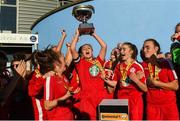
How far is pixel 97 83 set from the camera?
5250 mm

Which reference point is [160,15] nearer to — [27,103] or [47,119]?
[27,103]

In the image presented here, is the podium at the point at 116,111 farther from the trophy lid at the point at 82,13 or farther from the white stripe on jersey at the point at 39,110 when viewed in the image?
the trophy lid at the point at 82,13

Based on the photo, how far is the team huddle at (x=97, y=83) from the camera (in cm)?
377

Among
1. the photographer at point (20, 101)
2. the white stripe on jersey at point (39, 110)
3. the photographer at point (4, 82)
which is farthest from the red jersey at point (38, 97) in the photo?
the photographer at point (20, 101)

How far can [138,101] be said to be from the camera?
4766mm

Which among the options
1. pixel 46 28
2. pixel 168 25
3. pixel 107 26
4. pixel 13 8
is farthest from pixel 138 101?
pixel 13 8

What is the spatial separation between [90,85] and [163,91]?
3.74 feet

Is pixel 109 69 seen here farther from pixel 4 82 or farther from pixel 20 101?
pixel 4 82

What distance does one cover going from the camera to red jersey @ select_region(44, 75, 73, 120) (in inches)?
144

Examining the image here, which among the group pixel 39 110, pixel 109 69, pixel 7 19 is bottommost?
pixel 39 110

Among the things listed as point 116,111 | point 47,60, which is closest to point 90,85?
point 47,60

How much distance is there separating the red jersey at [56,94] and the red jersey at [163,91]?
142 cm

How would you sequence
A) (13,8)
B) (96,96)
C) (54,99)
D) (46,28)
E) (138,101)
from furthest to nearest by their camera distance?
(13,8) → (46,28) → (96,96) → (138,101) → (54,99)

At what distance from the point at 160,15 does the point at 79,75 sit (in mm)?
2328
